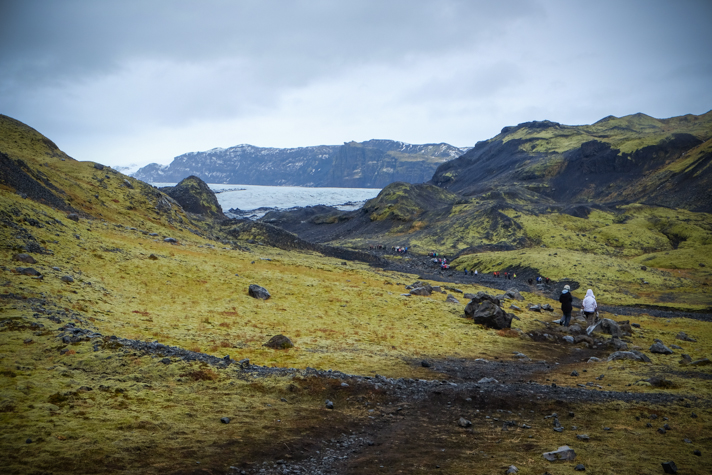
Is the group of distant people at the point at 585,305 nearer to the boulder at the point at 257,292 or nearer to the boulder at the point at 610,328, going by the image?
the boulder at the point at 610,328

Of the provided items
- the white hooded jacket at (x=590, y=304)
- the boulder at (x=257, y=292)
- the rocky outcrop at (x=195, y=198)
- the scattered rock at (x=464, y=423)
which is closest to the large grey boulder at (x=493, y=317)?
the white hooded jacket at (x=590, y=304)

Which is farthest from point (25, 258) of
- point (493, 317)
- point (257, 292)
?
point (493, 317)

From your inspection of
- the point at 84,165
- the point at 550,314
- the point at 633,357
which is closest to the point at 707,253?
the point at 550,314

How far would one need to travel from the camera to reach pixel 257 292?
28.0 metres

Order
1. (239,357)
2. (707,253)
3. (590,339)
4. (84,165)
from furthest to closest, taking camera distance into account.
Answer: (707,253) < (84,165) < (590,339) < (239,357)

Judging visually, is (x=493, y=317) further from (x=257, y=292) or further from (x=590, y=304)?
(x=257, y=292)

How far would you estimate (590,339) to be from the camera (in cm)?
2566

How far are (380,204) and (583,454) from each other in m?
127

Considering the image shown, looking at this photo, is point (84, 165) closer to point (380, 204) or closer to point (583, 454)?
point (583, 454)

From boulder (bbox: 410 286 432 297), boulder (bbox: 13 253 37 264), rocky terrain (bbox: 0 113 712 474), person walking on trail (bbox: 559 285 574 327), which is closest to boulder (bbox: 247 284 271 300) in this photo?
rocky terrain (bbox: 0 113 712 474)

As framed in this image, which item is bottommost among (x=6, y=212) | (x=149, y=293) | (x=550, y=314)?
(x=550, y=314)

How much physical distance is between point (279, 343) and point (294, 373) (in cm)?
446

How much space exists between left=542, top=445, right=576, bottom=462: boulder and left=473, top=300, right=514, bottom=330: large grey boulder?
60.9 ft

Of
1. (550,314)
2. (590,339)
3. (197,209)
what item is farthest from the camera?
(197,209)
